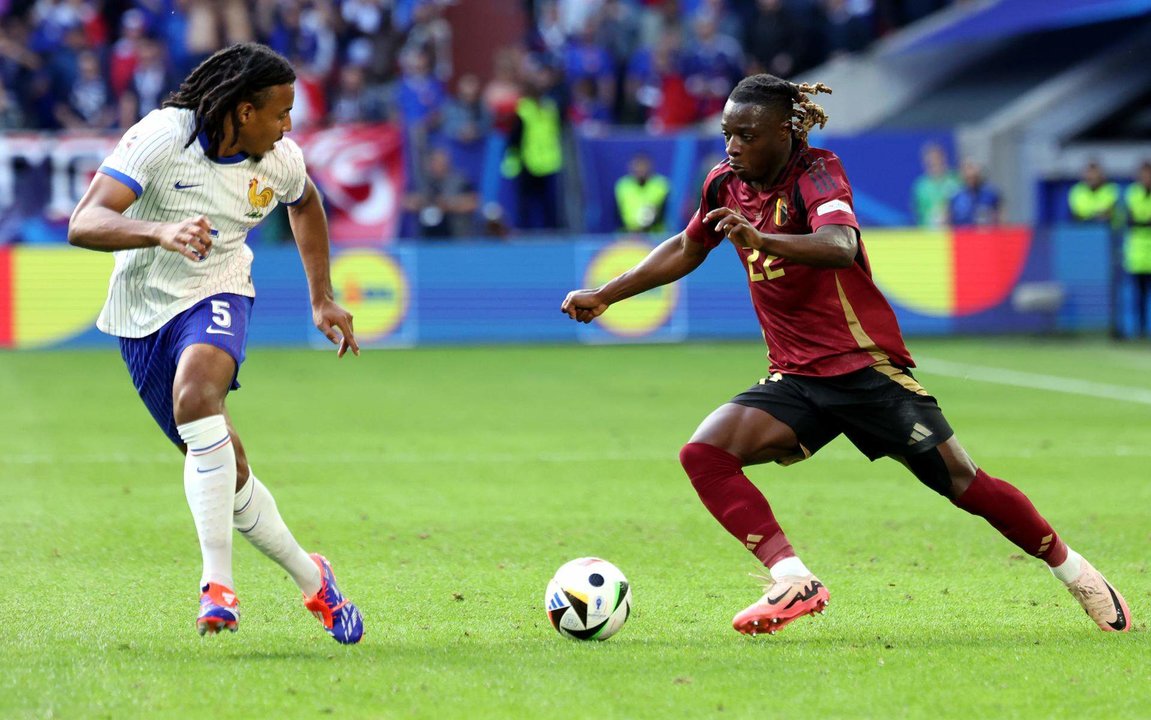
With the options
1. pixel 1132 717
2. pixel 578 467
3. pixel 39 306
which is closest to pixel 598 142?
pixel 39 306

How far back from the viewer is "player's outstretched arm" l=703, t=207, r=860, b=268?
205 inches

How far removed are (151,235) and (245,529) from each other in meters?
1.10

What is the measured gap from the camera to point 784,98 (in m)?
5.62

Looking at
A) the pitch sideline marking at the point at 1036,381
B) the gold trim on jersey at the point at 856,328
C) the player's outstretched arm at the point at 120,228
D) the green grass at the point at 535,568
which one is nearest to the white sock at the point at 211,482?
the green grass at the point at 535,568

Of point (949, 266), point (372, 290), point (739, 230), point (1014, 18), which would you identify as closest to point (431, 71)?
point (372, 290)

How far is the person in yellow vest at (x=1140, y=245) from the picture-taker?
2045 centimetres

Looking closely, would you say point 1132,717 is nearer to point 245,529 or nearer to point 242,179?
point 245,529

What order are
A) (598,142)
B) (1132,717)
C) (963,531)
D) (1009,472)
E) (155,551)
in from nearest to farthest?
(1132,717) → (155,551) → (963,531) → (1009,472) → (598,142)

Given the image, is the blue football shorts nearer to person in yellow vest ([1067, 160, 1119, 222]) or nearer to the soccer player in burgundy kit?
the soccer player in burgundy kit

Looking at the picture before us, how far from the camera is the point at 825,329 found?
19.0 ft

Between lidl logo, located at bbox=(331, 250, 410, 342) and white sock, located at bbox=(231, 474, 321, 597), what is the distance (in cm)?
1418

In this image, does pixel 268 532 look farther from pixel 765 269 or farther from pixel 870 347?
pixel 870 347

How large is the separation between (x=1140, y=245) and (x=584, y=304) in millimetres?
16054

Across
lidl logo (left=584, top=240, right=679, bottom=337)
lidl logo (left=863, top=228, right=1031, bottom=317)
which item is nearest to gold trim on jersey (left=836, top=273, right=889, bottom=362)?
lidl logo (left=584, top=240, right=679, bottom=337)
